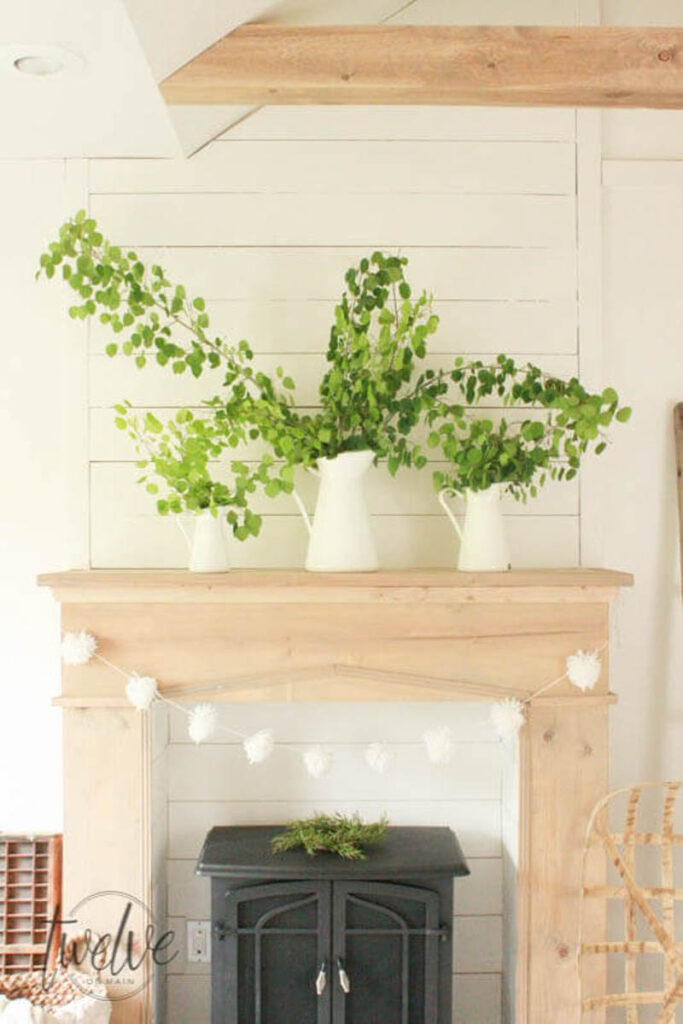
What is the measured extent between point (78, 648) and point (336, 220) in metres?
1.22

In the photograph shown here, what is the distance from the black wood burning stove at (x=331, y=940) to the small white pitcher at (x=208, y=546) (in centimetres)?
66

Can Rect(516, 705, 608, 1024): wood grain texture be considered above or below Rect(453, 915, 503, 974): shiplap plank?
above

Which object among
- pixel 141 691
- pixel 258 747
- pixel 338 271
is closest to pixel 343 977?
pixel 258 747

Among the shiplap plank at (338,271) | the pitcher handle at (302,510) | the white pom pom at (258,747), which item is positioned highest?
the shiplap plank at (338,271)

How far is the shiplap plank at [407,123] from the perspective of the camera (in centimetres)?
275

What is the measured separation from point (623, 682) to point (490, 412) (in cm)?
76

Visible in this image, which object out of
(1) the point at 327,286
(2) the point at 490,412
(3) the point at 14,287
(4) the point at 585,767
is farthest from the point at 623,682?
(3) the point at 14,287

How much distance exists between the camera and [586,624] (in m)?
2.49

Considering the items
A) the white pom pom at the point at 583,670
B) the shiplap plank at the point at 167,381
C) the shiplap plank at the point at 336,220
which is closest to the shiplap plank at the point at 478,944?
the white pom pom at the point at 583,670

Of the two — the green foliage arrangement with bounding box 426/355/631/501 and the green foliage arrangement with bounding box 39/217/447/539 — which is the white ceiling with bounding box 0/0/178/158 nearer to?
the green foliage arrangement with bounding box 39/217/447/539

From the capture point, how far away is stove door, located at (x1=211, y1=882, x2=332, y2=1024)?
2.47 meters

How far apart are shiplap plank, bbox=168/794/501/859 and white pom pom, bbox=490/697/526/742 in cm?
41

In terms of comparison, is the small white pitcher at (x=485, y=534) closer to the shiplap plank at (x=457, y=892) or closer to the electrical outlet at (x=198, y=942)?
the shiplap plank at (x=457, y=892)

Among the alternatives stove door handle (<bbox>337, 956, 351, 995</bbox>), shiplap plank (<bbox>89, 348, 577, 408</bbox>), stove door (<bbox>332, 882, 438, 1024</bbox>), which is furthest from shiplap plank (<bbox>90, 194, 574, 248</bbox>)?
stove door handle (<bbox>337, 956, 351, 995</bbox>)
